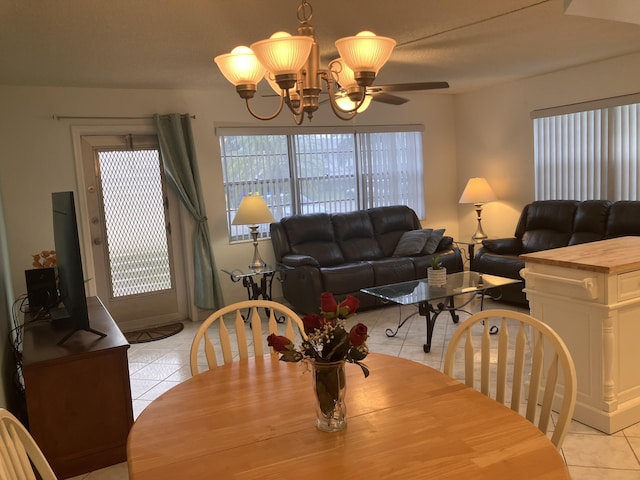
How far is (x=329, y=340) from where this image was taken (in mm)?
1434

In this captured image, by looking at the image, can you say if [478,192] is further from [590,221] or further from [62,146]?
[62,146]

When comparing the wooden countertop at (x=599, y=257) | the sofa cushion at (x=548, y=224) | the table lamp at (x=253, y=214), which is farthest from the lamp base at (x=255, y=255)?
the wooden countertop at (x=599, y=257)

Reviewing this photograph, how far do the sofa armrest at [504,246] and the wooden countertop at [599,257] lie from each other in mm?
2435

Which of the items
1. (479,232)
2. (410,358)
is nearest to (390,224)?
(479,232)

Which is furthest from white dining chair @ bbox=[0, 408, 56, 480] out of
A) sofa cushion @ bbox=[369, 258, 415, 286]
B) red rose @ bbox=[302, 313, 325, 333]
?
sofa cushion @ bbox=[369, 258, 415, 286]

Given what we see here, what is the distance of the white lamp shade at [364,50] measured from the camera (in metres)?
2.13

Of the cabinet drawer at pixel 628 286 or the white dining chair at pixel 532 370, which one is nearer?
the white dining chair at pixel 532 370

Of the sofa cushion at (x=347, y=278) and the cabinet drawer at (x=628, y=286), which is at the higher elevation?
the cabinet drawer at (x=628, y=286)

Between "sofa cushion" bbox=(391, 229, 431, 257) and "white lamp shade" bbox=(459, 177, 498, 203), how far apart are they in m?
0.67

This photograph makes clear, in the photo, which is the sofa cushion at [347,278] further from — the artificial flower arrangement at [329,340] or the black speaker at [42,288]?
the artificial flower arrangement at [329,340]

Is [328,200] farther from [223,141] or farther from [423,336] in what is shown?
[423,336]

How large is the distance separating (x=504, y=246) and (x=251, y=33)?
141 inches

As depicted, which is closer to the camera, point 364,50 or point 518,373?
point 518,373

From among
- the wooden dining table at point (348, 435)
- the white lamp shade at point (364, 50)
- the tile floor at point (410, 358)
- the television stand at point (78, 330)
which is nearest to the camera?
the wooden dining table at point (348, 435)
